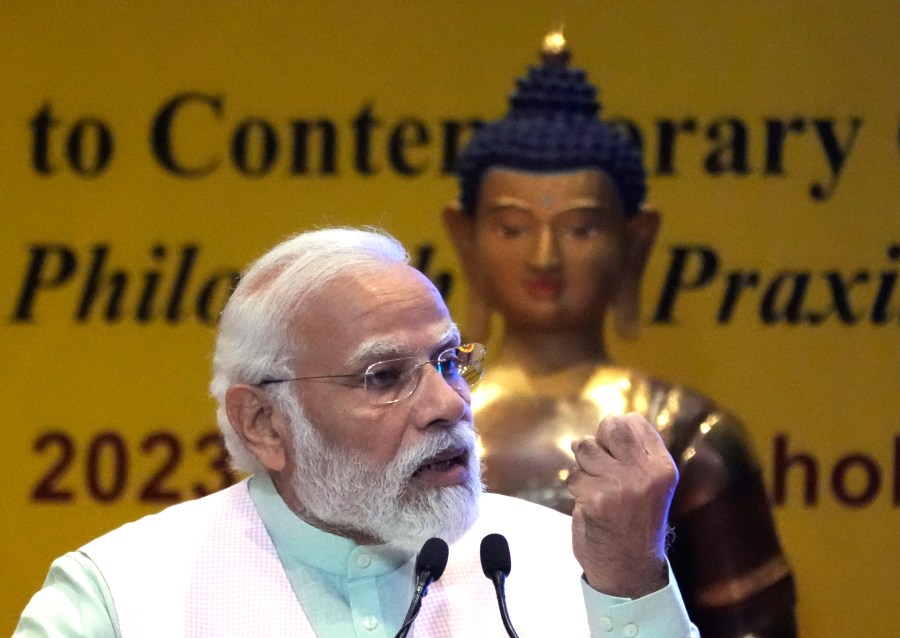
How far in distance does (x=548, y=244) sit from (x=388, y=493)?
1.37 metres

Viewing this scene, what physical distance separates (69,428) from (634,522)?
2237 millimetres

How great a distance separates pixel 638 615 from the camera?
2104 millimetres

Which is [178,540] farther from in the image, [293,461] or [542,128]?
[542,128]

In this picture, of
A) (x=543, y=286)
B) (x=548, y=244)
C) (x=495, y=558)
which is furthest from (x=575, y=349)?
(x=495, y=558)

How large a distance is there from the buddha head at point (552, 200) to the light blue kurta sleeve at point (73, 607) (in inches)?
60.6

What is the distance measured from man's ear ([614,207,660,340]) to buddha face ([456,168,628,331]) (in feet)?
0.12

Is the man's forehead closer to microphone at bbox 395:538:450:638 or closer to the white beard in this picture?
the white beard

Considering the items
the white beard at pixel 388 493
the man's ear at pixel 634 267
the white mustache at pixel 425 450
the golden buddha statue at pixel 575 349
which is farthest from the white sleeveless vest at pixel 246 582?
the man's ear at pixel 634 267

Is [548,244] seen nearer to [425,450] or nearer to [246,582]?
[425,450]

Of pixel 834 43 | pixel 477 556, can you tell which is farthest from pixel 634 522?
pixel 834 43

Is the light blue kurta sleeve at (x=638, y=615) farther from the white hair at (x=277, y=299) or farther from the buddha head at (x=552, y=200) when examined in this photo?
the buddha head at (x=552, y=200)

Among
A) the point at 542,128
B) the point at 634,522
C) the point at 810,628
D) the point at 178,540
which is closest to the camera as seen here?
the point at 634,522

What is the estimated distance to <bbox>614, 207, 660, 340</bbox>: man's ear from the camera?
3.64 meters

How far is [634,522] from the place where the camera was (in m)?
2.06
